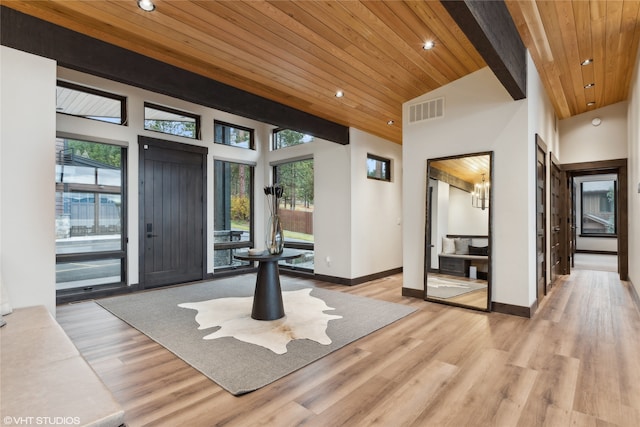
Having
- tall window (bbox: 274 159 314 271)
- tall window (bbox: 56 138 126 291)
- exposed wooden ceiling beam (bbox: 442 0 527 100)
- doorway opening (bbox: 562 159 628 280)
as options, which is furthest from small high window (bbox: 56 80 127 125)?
doorway opening (bbox: 562 159 628 280)

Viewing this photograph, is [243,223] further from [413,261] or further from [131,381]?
[131,381]

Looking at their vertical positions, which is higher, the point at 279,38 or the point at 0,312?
the point at 279,38

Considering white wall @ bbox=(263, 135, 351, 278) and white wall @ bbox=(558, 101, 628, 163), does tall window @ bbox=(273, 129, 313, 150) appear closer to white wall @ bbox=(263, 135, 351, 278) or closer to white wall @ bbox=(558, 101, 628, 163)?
white wall @ bbox=(263, 135, 351, 278)

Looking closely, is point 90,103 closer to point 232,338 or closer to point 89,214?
point 89,214

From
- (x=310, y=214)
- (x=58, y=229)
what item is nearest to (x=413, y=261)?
(x=310, y=214)

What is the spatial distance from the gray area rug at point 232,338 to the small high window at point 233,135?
9.70 feet

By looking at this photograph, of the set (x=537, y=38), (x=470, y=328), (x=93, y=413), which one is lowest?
(x=470, y=328)

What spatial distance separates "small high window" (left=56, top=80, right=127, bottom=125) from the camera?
14.6ft

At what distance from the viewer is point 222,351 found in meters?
2.81

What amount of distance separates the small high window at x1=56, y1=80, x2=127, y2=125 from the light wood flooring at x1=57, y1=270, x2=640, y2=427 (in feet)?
9.55

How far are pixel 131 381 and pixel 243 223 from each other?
15.3 ft

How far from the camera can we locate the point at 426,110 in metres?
4.63

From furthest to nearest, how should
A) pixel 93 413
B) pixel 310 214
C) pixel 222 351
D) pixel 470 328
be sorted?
1. pixel 310 214
2. pixel 470 328
3. pixel 222 351
4. pixel 93 413

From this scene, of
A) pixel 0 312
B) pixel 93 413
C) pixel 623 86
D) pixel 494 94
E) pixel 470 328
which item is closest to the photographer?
pixel 93 413
